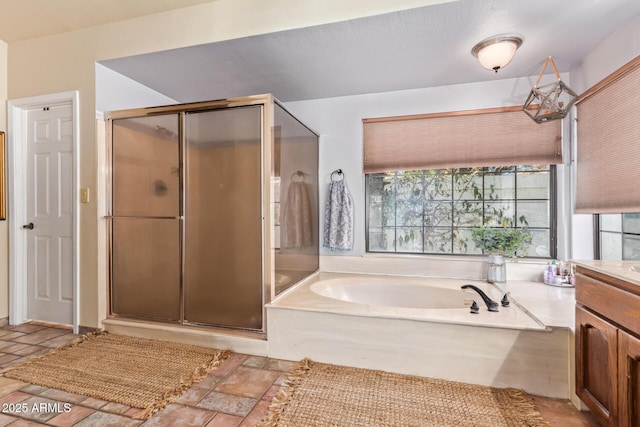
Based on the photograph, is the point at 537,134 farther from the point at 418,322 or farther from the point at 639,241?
the point at 418,322

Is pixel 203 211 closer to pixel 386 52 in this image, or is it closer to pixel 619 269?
pixel 386 52

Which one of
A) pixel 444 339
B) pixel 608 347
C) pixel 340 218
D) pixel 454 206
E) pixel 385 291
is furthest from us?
pixel 340 218

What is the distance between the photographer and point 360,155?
317cm

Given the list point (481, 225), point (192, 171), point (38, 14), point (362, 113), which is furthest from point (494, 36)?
point (38, 14)

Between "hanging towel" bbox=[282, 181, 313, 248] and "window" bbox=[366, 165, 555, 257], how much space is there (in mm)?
677

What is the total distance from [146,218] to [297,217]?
3.92 feet

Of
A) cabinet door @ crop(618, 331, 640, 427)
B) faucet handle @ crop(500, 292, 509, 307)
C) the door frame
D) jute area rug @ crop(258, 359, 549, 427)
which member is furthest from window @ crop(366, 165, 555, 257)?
the door frame

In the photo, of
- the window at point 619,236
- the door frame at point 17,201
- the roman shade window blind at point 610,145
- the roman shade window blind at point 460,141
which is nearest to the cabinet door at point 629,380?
the roman shade window blind at point 610,145

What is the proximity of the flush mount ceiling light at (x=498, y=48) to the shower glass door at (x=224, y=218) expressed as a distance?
1.57 m

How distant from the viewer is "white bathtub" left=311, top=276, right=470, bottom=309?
269cm

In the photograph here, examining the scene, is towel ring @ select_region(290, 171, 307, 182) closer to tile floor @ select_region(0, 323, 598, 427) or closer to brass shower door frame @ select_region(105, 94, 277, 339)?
brass shower door frame @ select_region(105, 94, 277, 339)

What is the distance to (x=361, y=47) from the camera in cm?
222

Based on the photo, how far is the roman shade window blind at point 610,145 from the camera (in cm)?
192

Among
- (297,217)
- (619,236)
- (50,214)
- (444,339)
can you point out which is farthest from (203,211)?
(619,236)
